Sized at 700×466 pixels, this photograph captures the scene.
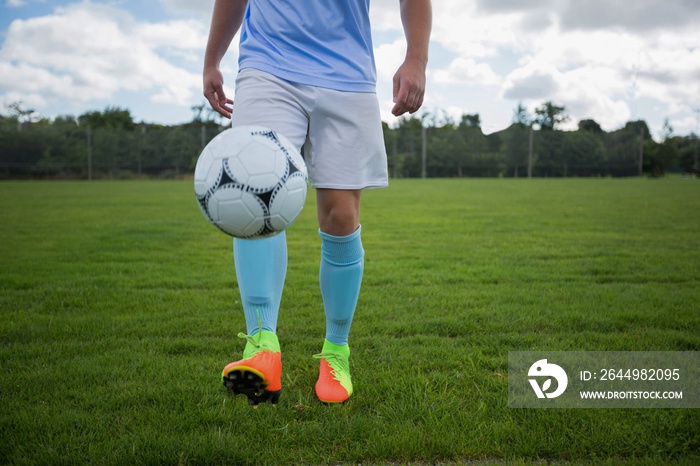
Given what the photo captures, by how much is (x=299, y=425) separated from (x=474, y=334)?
4.06 ft

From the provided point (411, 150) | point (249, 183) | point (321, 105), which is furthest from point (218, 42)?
point (411, 150)

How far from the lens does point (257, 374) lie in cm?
174

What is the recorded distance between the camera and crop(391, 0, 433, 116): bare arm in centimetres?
191


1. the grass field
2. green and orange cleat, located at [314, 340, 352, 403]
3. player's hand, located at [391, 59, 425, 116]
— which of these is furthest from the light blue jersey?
the grass field

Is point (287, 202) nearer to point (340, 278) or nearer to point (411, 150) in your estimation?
point (340, 278)

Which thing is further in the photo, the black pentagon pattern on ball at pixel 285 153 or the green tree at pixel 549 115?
the green tree at pixel 549 115

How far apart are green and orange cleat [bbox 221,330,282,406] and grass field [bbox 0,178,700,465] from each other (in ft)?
0.26

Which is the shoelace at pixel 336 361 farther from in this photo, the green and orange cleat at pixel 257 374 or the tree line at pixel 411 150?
the tree line at pixel 411 150

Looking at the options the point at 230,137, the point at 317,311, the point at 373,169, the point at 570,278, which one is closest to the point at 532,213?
the point at 570,278

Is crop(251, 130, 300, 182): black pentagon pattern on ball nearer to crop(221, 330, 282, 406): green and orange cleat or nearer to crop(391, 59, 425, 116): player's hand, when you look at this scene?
crop(391, 59, 425, 116): player's hand

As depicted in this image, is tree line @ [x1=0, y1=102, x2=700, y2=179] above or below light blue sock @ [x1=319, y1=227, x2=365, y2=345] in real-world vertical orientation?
Answer: above

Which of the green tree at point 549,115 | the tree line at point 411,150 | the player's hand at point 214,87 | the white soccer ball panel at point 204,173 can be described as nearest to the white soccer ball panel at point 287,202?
the white soccer ball panel at point 204,173

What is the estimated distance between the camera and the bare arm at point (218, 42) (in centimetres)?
210

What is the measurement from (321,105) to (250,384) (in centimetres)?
99
